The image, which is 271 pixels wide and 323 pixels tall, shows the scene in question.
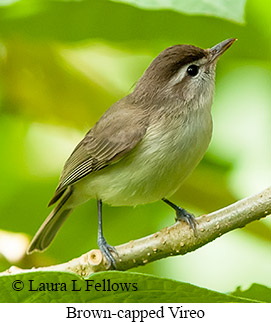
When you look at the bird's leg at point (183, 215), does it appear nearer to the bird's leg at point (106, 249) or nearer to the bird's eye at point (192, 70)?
the bird's leg at point (106, 249)

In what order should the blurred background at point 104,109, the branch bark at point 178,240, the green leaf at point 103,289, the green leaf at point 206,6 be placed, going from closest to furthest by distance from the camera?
the green leaf at point 103,289 → the green leaf at point 206,6 → the branch bark at point 178,240 → the blurred background at point 104,109

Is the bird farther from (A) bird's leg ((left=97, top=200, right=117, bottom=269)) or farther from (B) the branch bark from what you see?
(B) the branch bark

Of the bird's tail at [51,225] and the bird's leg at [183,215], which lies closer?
the bird's leg at [183,215]

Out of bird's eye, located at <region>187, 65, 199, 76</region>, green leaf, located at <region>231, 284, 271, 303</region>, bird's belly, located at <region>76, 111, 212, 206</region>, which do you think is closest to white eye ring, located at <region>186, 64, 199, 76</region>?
bird's eye, located at <region>187, 65, 199, 76</region>

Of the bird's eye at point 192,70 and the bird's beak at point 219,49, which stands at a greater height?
the bird's eye at point 192,70

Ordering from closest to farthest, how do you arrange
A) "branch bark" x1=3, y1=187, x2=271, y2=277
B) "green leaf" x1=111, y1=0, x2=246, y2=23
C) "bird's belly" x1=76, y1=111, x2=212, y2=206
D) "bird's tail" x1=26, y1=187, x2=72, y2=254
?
"green leaf" x1=111, y1=0, x2=246, y2=23 → "branch bark" x1=3, y1=187, x2=271, y2=277 → "bird's belly" x1=76, y1=111, x2=212, y2=206 → "bird's tail" x1=26, y1=187, x2=72, y2=254

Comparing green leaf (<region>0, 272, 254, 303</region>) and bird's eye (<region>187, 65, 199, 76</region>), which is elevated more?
bird's eye (<region>187, 65, 199, 76</region>)


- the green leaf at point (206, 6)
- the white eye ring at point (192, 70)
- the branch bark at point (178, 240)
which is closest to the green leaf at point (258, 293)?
the branch bark at point (178, 240)

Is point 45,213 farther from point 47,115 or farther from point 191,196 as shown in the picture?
point 191,196
